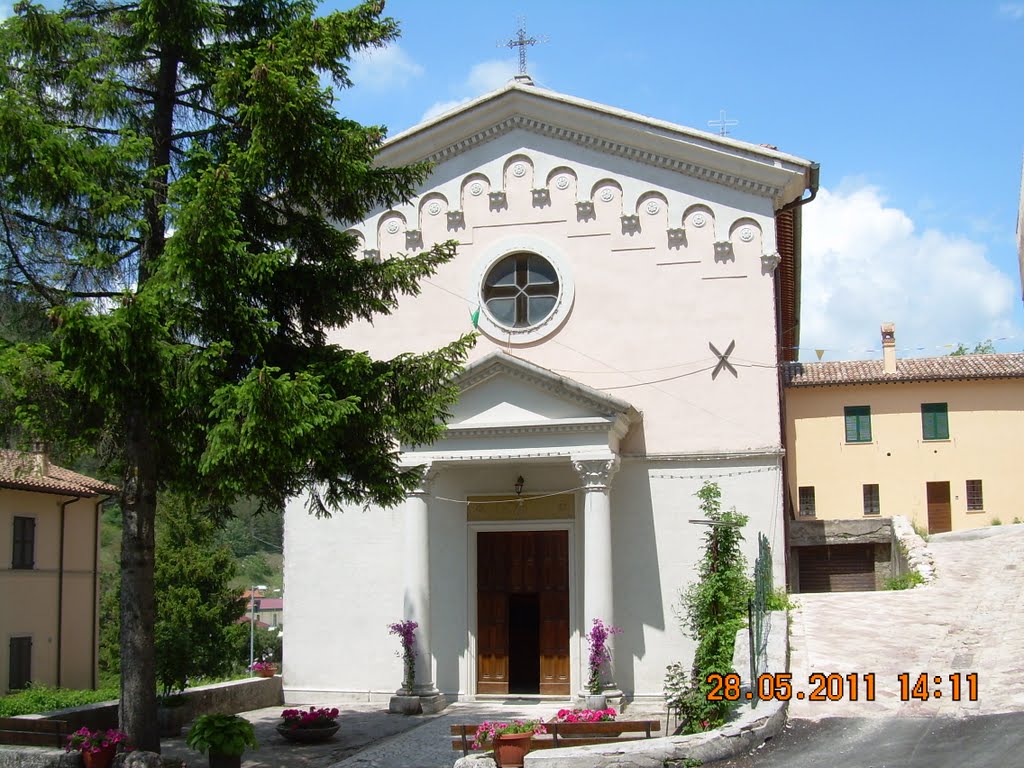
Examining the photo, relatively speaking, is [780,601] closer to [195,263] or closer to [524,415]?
[524,415]

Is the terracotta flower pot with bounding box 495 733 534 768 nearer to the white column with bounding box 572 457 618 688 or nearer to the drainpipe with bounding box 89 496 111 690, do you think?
the white column with bounding box 572 457 618 688

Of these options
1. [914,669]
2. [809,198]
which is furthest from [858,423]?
[914,669]

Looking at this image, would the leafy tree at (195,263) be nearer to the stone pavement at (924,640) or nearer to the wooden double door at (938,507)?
the stone pavement at (924,640)

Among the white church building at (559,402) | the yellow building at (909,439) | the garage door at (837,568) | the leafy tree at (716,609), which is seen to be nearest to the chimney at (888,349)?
the yellow building at (909,439)

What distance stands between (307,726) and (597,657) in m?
4.92

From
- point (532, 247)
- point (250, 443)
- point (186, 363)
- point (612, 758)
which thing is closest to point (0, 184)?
point (186, 363)

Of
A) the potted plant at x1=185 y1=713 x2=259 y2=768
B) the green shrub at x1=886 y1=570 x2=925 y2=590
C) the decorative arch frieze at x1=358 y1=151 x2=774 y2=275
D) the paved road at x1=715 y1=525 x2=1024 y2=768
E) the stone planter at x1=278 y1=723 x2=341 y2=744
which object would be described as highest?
the decorative arch frieze at x1=358 y1=151 x2=774 y2=275

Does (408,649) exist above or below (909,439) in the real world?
below

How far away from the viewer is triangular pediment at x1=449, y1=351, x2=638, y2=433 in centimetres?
1867

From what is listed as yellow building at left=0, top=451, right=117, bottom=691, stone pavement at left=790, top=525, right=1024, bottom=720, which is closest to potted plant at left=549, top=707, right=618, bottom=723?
stone pavement at left=790, top=525, right=1024, bottom=720

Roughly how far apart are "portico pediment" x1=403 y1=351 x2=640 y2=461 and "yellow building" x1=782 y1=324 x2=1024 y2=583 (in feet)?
62.5

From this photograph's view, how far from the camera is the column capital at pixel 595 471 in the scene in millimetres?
18531

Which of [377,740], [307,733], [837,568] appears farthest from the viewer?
[837,568]

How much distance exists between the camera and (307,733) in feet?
50.4
